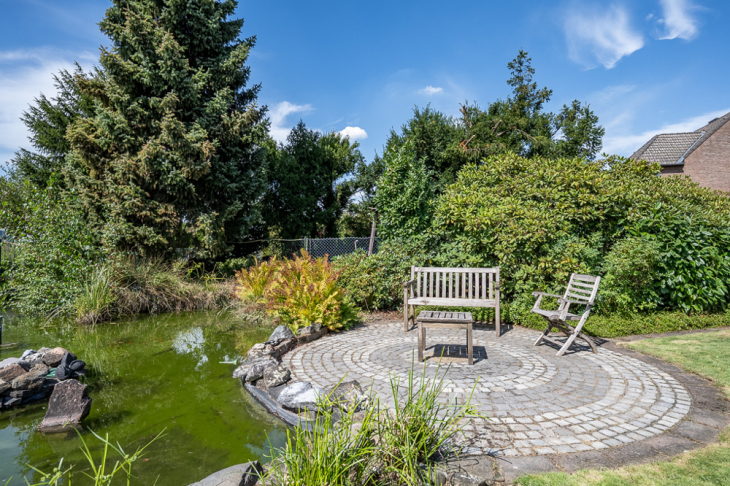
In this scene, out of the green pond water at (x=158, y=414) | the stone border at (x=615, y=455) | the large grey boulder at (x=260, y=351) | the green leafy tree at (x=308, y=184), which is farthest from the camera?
the green leafy tree at (x=308, y=184)

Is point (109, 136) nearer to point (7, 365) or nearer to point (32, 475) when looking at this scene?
point (7, 365)

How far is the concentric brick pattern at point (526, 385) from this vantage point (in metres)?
2.84

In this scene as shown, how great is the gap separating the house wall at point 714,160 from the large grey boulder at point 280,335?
91.0ft

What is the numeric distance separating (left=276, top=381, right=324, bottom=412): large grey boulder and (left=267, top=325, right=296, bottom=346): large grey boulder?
5.82ft

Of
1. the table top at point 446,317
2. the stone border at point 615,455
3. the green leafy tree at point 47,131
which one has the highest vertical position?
the green leafy tree at point 47,131

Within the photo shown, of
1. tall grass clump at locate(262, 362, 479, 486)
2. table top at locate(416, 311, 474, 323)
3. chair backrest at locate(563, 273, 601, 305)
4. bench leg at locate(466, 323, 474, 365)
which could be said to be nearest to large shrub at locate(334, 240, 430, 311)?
chair backrest at locate(563, 273, 601, 305)

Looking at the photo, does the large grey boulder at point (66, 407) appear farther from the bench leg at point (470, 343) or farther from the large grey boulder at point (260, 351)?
the bench leg at point (470, 343)

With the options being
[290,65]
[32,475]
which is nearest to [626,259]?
[32,475]

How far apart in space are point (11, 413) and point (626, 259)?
8460 mm

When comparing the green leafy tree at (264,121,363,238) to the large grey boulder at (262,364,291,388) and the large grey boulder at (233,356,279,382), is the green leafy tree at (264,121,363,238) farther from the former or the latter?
the large grey boulder at (262,364,291,388)

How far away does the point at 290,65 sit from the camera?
12531mm

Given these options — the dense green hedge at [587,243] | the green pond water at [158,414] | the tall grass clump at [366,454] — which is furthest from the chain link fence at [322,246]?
the tall grass clump at [366,454]

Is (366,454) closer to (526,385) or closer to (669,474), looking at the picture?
(669,474)

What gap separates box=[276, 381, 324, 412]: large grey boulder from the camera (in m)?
3.38
